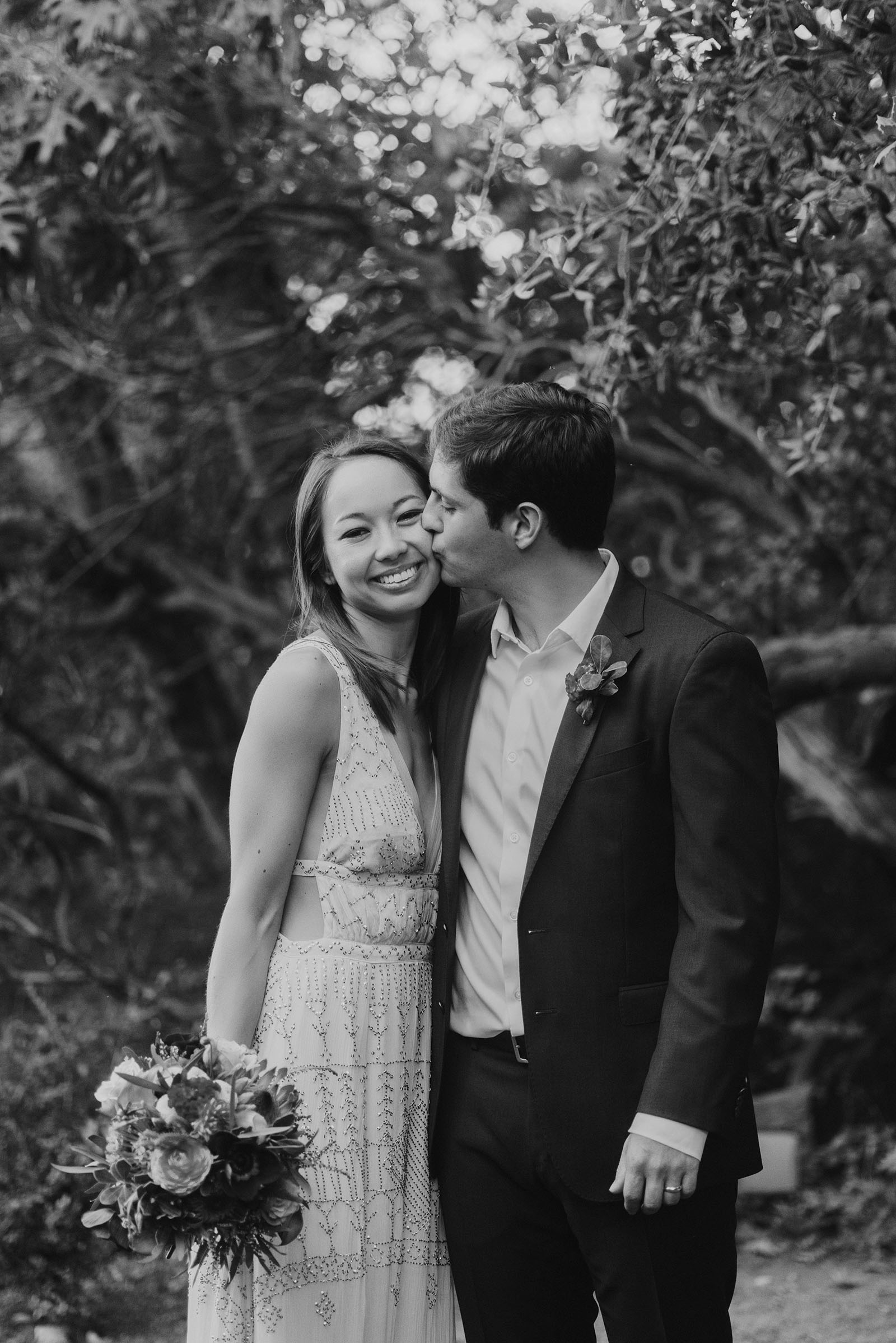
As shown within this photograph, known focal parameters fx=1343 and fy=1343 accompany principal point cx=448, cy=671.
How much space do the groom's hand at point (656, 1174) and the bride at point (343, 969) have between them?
1.71 feet

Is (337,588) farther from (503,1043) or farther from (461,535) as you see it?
(503,1043)

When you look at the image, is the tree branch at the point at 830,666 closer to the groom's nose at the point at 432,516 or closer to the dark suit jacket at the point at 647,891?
the groom's nose at the point at 432,516

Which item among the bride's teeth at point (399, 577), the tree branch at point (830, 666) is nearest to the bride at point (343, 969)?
the bride's teeth at point (399, 577)

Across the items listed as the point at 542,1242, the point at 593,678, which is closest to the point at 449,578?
the point at 593,678

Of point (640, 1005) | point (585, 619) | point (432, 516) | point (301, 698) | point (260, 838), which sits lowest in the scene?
point (640, 1005)

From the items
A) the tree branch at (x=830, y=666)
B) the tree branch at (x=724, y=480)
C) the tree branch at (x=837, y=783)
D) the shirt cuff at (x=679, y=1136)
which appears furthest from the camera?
the tree branch at (x=724, y=480)

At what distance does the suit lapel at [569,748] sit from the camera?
247 centimetres

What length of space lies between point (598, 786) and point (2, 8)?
359cm

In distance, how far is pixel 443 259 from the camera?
602 cm

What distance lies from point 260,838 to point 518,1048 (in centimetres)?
63

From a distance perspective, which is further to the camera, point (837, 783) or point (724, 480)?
point (724, 480)

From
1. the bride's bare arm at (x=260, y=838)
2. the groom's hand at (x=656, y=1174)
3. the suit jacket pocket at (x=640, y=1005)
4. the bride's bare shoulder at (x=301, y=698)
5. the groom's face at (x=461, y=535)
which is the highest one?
the groom's face at (x=461, y=535)

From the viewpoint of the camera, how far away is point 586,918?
2.45m

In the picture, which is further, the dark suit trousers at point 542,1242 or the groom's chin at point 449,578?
the groom's chin at point 449,578
